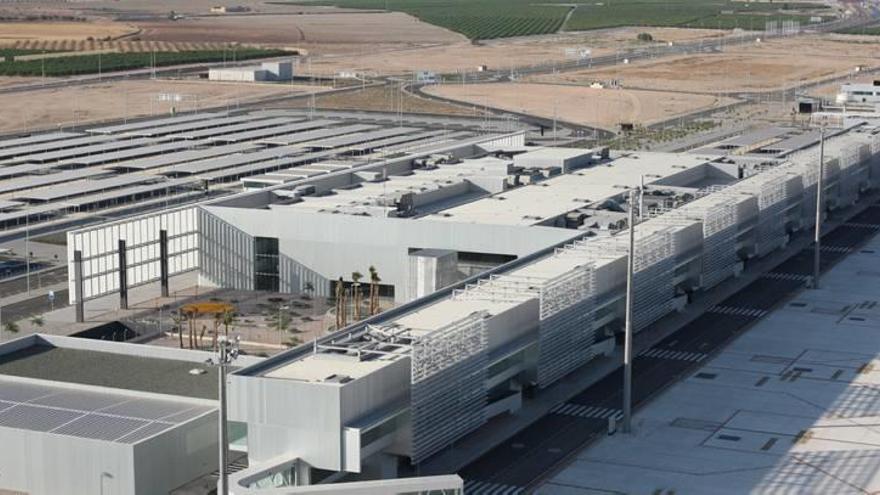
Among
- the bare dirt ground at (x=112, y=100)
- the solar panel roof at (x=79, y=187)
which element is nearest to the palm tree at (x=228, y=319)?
the solar panel roof at (x=79, y=187)

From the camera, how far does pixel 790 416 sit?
5766 cm

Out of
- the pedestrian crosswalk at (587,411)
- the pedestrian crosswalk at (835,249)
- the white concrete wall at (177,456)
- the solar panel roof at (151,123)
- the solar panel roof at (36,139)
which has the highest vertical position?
the solar panel roof at (151,123)

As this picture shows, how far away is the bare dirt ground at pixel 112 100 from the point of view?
15612 centimetres

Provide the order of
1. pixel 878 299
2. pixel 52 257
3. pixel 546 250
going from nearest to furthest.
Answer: pixel 546 250 < pixel 878 299 < pixel 52 257

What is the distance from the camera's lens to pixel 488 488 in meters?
49.1

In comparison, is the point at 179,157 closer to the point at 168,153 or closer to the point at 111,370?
the point at 168,153

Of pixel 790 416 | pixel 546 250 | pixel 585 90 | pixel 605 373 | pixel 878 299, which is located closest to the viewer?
pixel 790 416

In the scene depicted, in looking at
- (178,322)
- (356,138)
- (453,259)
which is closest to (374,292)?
(453,259)

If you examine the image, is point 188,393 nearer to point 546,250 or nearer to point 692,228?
point 546,250

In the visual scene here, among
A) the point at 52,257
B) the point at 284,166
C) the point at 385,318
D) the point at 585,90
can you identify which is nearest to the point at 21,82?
the point at 585,90

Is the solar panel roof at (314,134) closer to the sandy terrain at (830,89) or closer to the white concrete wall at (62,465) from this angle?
the sandy terrain at (830,89)

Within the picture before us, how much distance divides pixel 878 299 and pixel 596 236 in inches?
640

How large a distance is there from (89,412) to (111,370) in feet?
18.3

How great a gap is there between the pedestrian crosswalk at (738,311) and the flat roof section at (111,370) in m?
28.3
